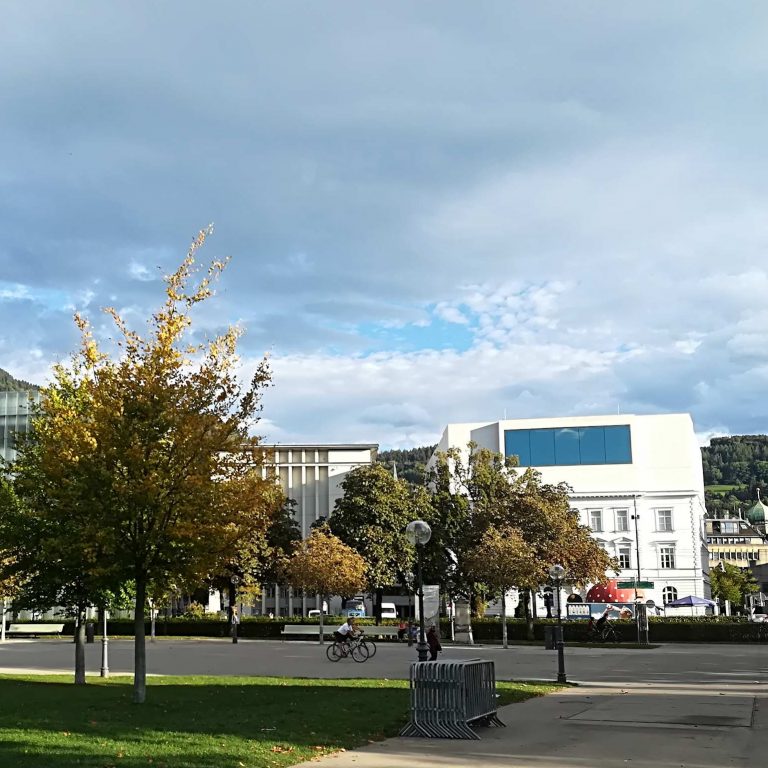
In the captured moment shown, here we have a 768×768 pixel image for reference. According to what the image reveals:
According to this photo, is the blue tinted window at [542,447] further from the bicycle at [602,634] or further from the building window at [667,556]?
the bicycle at [602,634]

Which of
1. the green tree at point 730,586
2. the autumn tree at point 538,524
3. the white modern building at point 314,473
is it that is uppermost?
the white modern building at point 314,473

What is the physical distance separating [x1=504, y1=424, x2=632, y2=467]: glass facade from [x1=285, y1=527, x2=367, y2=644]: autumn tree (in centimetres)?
4185

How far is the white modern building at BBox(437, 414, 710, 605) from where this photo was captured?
293ft

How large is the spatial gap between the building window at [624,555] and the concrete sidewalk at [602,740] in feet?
238

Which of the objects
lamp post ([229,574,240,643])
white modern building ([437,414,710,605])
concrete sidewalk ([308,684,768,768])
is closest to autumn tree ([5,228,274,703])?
concrete sidewalk ([308,684,768,768])

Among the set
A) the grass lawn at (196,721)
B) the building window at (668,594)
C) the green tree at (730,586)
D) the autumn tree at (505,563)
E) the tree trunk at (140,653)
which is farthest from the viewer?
the green tree at (730,586)

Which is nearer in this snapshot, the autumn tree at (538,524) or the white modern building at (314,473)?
the autumn tree at (538,524)

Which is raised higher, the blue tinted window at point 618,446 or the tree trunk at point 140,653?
the blue tinted window at point 618,446

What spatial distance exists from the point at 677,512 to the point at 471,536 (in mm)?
35126

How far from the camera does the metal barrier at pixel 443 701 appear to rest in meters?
13.6

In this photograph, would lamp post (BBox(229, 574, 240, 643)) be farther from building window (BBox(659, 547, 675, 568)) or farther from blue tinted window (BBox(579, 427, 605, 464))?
building window (BBox(659, 547, 675, 568))

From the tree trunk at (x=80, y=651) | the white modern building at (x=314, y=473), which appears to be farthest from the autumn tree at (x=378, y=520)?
the white modern building at (x=314, y=473)

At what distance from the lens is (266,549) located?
63.9 meters

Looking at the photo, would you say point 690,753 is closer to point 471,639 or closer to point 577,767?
point 577,767
